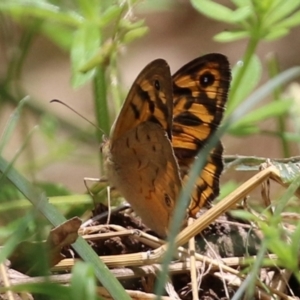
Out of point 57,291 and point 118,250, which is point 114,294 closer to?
point 57,291

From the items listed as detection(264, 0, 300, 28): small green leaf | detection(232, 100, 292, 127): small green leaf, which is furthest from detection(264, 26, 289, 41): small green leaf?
detection(232, 100, 292, 127): small green leaf

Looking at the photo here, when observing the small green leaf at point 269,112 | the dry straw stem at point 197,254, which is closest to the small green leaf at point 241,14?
the small green leaf at point 269,112

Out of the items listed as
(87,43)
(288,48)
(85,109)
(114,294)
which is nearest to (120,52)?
(87,43)

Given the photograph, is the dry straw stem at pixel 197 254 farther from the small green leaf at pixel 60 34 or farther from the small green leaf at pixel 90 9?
the small green leaf at pixel 60 34

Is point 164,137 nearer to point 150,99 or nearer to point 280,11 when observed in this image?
point 150,99

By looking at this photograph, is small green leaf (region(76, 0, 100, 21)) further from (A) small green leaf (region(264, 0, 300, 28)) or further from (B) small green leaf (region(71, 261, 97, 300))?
(B) small green leaf (region(71, 261, 97, 300))

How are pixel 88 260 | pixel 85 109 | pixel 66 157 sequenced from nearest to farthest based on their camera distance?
pixel 88 260 → pixel 66 157 → pixel 85 109

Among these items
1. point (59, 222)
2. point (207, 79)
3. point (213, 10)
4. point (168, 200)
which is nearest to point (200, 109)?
point (207, 79)
